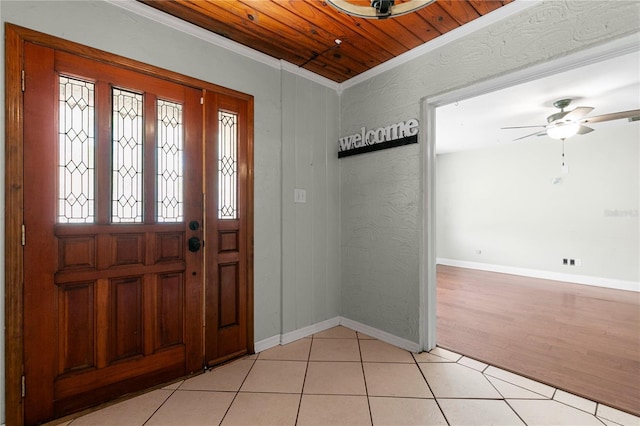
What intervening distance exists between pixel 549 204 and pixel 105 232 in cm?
686

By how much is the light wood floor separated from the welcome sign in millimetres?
1994

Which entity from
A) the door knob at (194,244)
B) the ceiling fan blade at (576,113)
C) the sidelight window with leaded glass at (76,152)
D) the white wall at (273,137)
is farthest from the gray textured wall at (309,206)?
the ceiling fan blade at (576,113)

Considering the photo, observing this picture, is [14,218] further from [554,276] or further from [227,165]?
[554,276]

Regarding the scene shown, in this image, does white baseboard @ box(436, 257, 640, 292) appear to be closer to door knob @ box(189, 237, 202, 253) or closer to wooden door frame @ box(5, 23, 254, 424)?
door knob @ box(189, 237, 202, 253)

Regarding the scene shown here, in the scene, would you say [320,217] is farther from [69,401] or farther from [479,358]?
[69,401]

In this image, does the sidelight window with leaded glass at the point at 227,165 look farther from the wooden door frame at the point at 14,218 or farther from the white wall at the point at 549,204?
the white wall at the point at 549,204

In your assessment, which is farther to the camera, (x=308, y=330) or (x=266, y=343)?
(x=308, y=330)

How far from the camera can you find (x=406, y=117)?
106 inches

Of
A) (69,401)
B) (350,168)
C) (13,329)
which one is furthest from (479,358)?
(13,329)

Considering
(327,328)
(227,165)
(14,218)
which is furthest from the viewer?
(327,328)

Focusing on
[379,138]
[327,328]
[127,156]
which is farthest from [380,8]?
[327,328]

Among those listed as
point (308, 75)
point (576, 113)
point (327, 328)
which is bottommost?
point (327, 328)

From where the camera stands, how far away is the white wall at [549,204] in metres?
4.85

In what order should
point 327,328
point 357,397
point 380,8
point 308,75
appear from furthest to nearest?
point 327,328
point 308,75
point 357,397
point 380,8
